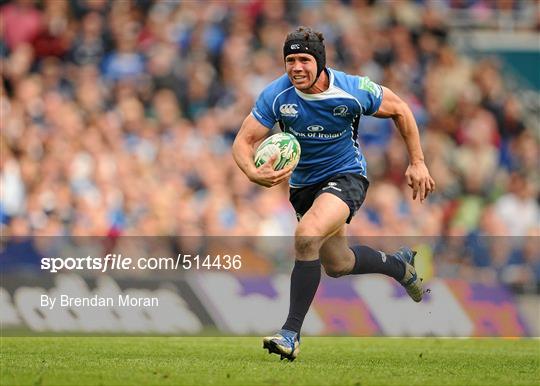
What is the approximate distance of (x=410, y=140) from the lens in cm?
1035

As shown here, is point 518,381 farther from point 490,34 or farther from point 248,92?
point 490,34

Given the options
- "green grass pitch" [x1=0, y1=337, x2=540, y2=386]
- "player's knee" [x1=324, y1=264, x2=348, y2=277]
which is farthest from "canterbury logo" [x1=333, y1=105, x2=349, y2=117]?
"green grass pitch" [x1=0, y1=337, x2=540, y2=386]

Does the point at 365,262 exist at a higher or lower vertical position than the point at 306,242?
lower

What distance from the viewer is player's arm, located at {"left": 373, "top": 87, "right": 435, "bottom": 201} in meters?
10.1

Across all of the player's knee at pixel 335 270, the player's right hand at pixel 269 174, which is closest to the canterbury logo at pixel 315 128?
the player's right hand at pixel 269 174

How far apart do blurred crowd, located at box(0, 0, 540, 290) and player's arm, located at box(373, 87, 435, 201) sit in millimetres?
5096

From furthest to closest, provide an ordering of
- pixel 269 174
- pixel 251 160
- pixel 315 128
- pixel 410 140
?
pixel 410 140 < pixel 315 128 < pixel 251 160 < pixel 269 174

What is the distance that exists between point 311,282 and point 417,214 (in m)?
7.60

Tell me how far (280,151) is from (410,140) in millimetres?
1241

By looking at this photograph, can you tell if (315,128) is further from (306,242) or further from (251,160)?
(306,242)

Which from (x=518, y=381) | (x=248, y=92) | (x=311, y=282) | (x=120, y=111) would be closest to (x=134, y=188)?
(x=120, y=111)

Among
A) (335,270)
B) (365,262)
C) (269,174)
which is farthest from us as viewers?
(365,262)

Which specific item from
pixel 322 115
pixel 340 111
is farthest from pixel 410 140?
pixel 322 115

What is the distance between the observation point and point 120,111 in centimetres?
1747
